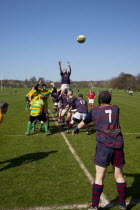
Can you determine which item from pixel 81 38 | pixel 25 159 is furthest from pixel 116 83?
pixel 25 159

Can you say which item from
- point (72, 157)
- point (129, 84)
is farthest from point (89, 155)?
point (129, 84)

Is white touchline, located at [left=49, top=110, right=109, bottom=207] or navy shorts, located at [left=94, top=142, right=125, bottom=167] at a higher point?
navy shorts, located at [left=94, top=142, right=125, bottom=167]

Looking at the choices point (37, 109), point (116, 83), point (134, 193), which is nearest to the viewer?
point (134, 193)

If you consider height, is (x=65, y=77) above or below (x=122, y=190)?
above

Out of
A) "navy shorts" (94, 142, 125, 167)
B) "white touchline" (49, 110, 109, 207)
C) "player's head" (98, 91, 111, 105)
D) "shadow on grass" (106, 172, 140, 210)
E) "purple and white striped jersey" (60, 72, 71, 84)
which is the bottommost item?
"shadow on grass" (106, 172, 140, 210)

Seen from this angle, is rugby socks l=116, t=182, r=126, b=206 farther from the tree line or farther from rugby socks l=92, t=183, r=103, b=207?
the tree line

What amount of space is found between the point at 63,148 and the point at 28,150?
1268 millimetres

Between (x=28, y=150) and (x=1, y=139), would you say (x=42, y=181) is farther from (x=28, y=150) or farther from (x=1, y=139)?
(x=1, y=139)

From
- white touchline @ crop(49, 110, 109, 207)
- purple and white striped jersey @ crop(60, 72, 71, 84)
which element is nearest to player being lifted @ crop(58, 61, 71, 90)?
purple and white striped jersey @ crop(60, 72, 71, 84)

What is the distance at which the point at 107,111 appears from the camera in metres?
3.68

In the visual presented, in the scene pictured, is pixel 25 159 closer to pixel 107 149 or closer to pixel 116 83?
pixel 107 149

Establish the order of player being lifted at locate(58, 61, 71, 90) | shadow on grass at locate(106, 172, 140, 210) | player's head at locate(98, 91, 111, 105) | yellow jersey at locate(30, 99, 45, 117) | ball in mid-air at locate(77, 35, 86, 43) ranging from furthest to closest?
ball in mid-air at locate(77, 35, 86, 43)
player being lifted at locate(58, 61, 71, 90)
yellow jersey at locate(30, 99, 45, 117)
shadow on grass at locate(106, 172, 140, 210)
player's head at locate(98, 91, 111, 105)

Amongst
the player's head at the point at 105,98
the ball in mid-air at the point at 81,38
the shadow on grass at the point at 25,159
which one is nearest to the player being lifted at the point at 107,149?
the player's head at the point at 105,98

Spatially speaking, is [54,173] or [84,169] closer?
[54,173]
